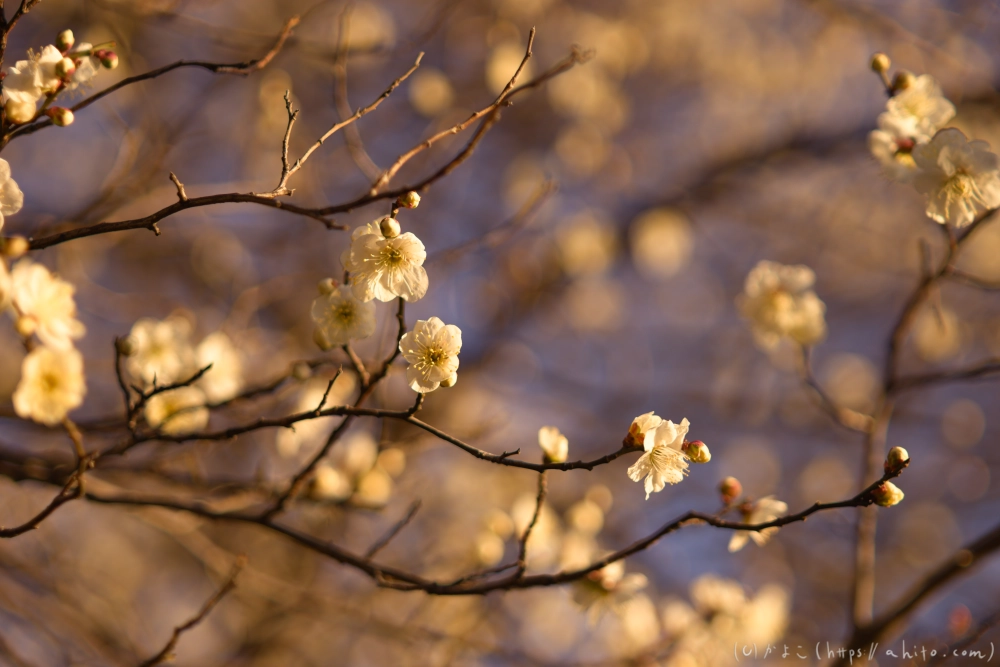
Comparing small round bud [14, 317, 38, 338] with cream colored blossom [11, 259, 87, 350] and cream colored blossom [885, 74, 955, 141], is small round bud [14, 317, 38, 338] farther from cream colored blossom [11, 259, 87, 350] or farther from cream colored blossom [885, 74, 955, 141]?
cream colored blossom [885, 74, 955, 141]

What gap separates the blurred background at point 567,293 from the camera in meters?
3.43

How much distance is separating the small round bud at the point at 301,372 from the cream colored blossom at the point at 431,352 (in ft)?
1.67

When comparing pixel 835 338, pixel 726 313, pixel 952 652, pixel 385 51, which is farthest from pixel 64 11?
pixel 835 338

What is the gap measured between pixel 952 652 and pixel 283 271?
4179mm

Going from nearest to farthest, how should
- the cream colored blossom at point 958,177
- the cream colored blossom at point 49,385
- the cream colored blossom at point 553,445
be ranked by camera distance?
1. the cream colored blossom at point 49,385
2. the cream colored blossom at point 553,445
3. the cream colored blossom at point 958,177

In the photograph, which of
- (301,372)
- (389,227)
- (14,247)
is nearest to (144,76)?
(14,247)

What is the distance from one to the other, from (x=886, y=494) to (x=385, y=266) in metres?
1.14

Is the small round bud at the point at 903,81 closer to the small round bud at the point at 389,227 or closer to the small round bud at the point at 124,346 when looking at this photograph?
the small round bud at the point at 389,227

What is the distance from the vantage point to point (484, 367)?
478cm

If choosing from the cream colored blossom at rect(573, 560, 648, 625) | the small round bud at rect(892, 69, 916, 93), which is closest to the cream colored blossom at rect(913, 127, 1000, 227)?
the small round bud at rect(892, 69, 916, 93)

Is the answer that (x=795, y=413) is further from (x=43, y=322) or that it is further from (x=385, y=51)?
(x=43, y=322)

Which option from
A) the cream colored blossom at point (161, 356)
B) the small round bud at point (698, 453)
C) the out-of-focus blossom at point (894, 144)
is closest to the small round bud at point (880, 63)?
the out-of-focus blossom at point (894, 144)

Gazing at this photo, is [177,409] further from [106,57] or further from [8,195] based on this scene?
[106,57]

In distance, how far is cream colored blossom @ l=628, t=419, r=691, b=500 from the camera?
146 cm
